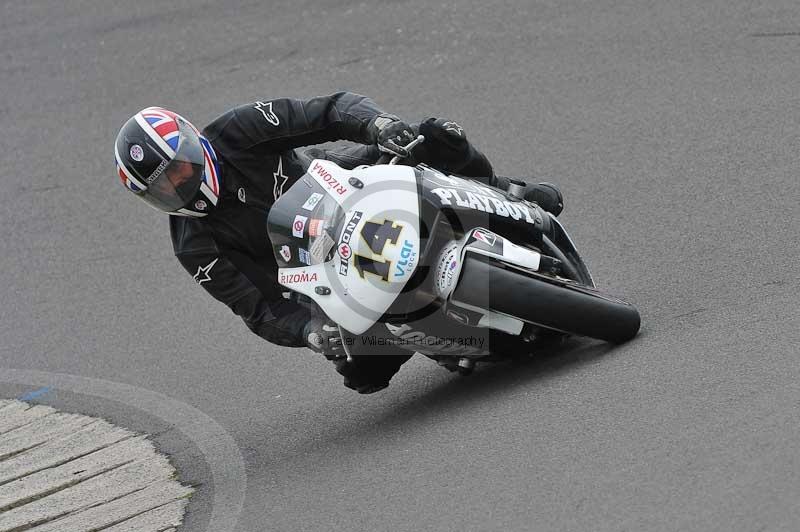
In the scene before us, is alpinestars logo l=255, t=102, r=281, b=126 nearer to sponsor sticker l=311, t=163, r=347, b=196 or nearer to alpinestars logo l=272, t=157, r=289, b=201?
alpinestars logo l=272, t=157, r=289, b=201

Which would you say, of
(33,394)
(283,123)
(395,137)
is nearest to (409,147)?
(395,137)

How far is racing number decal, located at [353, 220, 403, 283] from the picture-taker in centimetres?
471

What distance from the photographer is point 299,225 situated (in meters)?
5.00

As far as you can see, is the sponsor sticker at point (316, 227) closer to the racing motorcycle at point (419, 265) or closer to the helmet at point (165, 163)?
the racing motorcycle at point (419, 265)

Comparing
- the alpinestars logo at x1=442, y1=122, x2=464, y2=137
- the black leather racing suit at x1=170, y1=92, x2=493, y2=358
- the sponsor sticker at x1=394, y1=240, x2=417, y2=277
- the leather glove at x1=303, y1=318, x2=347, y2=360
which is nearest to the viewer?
the sponsor sticker at x1=394, y1=240, x2=417, y2=277

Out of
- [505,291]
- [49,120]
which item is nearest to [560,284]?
[505,291]

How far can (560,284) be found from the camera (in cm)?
488

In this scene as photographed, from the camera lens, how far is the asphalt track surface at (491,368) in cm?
424

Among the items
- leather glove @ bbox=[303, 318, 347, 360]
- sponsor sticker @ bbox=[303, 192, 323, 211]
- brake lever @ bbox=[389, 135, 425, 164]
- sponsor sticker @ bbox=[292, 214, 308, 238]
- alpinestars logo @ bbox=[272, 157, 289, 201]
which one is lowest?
leather glove @ bbox=[303, 318, 347, 360]

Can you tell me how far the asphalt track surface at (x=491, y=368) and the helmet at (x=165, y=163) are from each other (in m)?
1.31

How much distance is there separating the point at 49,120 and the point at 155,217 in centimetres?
231

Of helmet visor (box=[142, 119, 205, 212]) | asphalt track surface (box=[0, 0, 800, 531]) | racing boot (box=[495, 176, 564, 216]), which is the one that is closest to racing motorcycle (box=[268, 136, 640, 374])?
asphalt track surface (box=[0, 0, 800, 531])

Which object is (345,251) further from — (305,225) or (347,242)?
(305,225)

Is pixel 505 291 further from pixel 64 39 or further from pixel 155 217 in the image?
pixel 64 39
